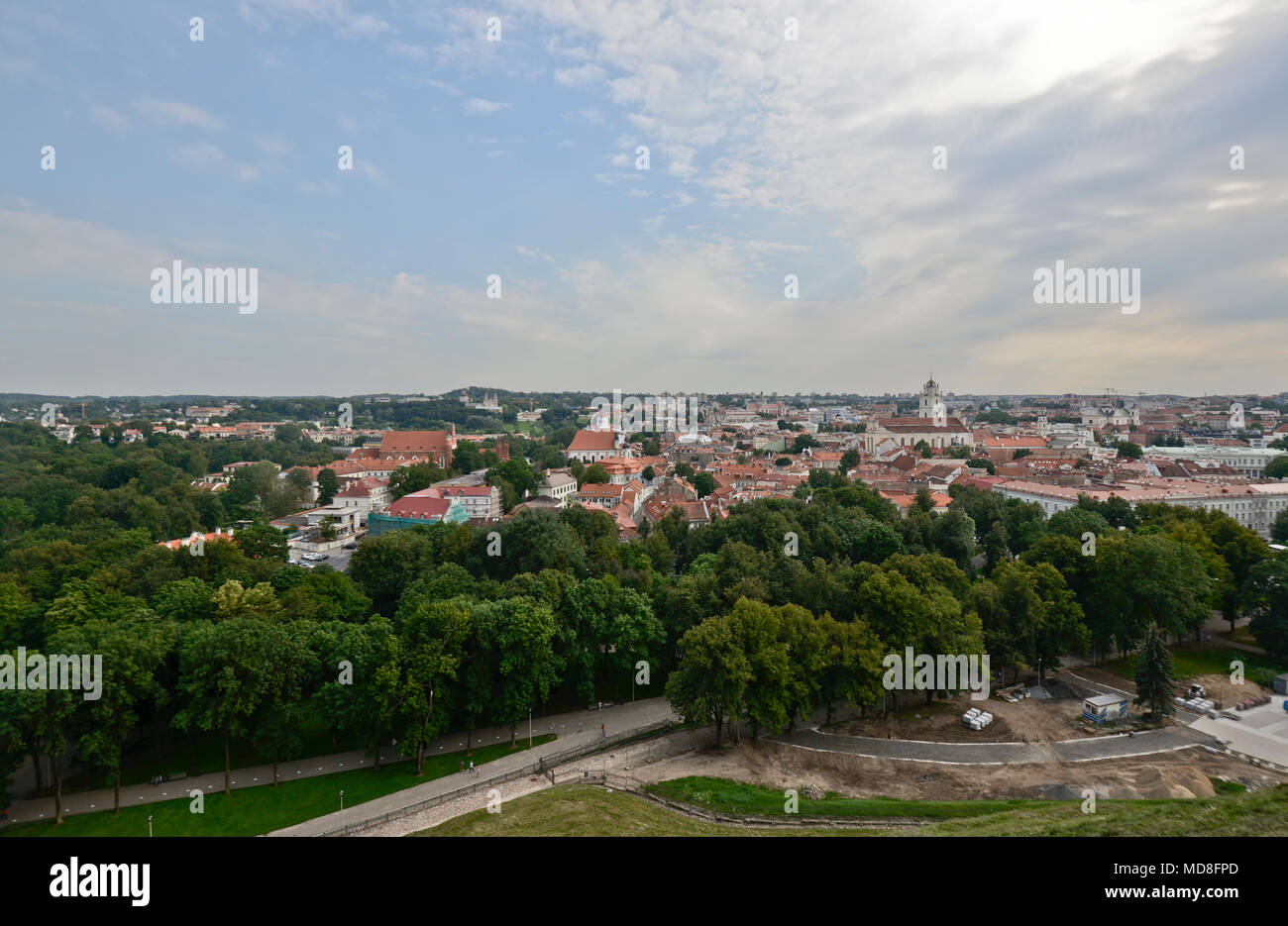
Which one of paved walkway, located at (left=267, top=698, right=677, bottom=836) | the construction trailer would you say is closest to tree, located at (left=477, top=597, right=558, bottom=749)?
paved walkway, located at (left=267, top=698, right=677, bottom=836)

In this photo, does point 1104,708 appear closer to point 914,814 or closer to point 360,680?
point 914,814

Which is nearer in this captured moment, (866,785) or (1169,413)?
(866,785)

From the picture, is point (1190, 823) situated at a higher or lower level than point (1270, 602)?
higher

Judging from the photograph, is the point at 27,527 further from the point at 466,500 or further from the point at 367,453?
the point at 367,453

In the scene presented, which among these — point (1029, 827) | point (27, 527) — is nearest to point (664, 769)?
point (1029, 827)

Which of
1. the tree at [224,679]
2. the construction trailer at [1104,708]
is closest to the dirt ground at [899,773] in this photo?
the construction trailer at [1104,708]

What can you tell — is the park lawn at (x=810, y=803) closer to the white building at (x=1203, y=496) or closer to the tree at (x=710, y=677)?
the tree at (x=710, y=677)

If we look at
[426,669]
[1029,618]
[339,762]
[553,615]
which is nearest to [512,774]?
[426,669]
